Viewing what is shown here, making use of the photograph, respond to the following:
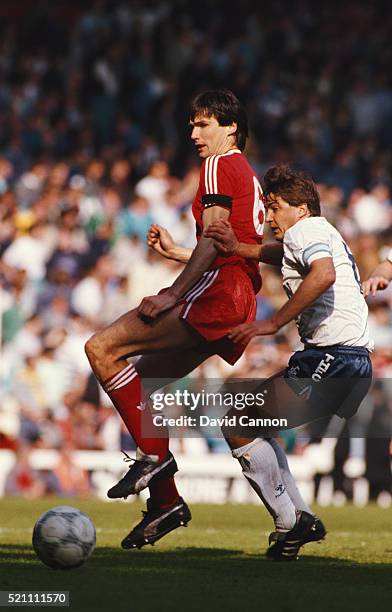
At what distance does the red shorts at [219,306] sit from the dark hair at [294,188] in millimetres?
510

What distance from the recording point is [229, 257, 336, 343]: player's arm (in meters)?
7.05

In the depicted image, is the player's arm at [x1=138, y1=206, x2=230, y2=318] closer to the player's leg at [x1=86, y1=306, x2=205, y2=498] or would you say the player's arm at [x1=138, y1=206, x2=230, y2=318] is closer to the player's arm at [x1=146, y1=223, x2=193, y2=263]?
the player's leg at [x1=86, y1=306, x2=205, y2=498]

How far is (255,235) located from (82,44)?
47.3ft

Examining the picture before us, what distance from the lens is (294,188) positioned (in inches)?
303

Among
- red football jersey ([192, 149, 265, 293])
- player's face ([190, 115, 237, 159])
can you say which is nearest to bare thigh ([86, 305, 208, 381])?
red football jersey ([192, 149, 265, 293])

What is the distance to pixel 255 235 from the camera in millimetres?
7867

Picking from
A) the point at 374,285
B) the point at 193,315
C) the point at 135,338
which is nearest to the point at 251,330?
the point at 193,315

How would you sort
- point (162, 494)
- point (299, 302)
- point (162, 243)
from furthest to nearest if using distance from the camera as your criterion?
point (162, 243) < point (162, 494) < point (299, 302)

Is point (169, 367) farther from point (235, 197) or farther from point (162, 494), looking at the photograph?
point (235, 197)

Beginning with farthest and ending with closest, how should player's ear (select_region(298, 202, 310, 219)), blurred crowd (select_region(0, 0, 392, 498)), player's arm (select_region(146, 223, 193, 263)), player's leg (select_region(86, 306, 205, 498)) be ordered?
blurred crowd (select_region(0, 0, 392, 498)) < player's arm (select_region(146, 223, 193, 263)) < player's ear (select_region(298, 202, 310, 219)) < player's leg (select_region(86, 306, 205, 498))

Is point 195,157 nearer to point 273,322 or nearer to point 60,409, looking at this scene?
point 60,409

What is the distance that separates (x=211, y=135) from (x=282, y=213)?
0.62 meters

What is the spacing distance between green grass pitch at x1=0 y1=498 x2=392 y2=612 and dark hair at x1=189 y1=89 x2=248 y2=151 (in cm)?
252

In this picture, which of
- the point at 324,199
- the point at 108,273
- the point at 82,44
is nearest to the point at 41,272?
the point at 108,273
